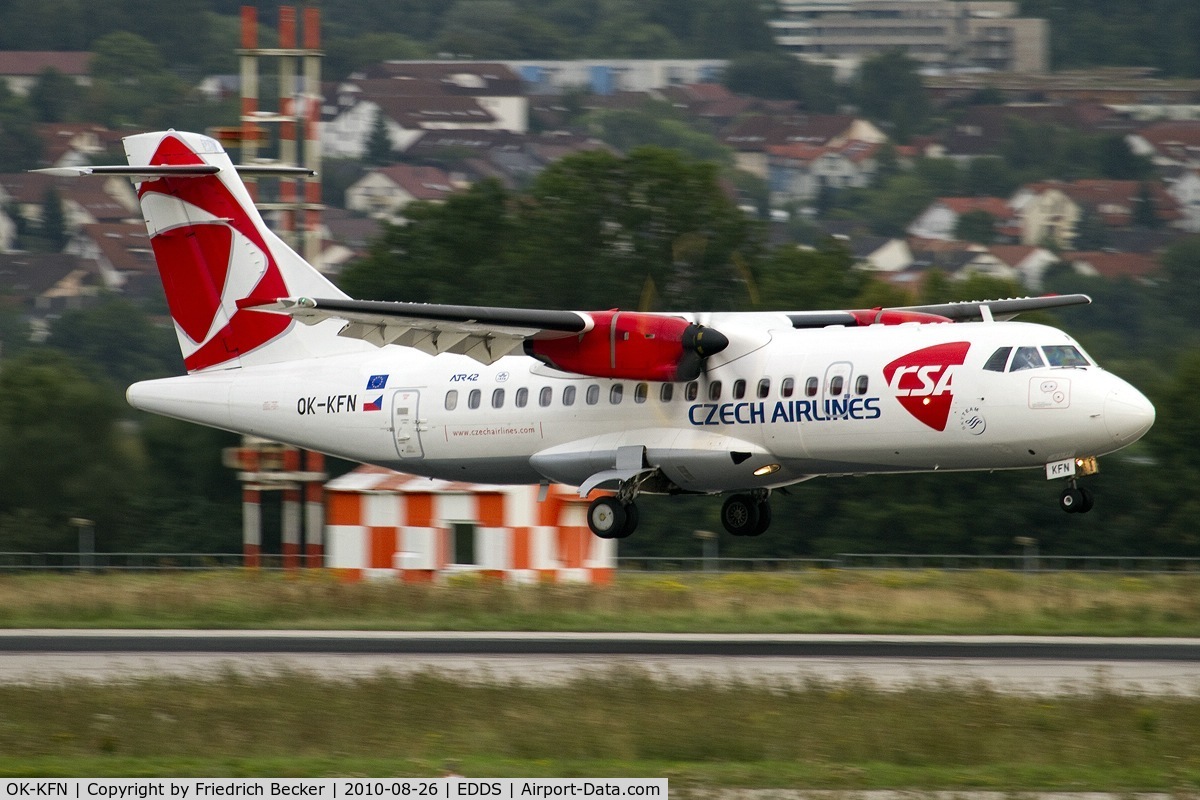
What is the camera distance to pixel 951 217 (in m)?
140

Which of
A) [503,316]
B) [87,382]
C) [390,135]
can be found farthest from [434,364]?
[390,135]

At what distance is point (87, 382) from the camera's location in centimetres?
4719

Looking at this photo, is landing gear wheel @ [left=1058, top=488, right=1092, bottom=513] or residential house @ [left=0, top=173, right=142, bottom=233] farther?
residential house @ [left=0, top=173, right=142, bottom=233]

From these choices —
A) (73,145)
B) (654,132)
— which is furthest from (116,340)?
(654,132)

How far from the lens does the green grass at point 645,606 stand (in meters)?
27.4

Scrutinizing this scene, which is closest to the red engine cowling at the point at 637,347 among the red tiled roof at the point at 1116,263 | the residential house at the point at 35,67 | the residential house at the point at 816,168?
the red tiled roof at the point at 1116,263

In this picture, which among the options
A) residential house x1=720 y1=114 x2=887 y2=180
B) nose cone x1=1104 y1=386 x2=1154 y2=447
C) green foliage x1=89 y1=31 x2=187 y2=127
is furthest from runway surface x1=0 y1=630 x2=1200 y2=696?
residential house x1=720 y1=114 x2=887 y2=180

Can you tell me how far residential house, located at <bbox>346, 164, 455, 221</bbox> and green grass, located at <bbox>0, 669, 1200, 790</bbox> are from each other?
123814 mm

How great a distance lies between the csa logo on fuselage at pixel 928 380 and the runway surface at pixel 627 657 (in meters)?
3.23

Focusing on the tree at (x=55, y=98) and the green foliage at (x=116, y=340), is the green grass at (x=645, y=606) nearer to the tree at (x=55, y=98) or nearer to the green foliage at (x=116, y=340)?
the green foliage at (x=116, y=340)

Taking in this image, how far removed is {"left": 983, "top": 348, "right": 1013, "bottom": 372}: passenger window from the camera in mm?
23156

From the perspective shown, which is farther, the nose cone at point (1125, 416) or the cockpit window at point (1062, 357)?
the cockpit window at point (1062, 357)

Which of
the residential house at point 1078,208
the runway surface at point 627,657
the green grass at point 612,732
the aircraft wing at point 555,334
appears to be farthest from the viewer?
the residential house at point 1078,208
